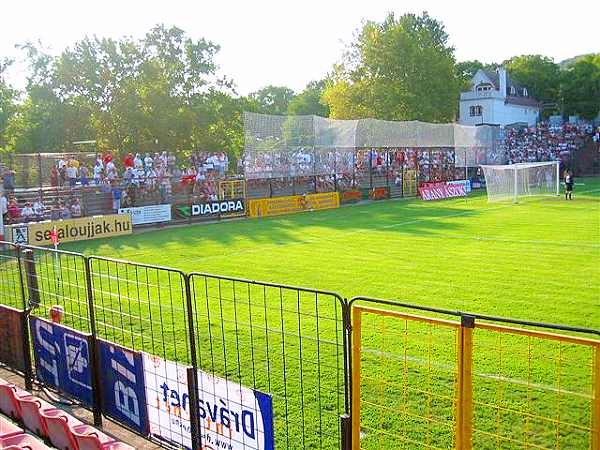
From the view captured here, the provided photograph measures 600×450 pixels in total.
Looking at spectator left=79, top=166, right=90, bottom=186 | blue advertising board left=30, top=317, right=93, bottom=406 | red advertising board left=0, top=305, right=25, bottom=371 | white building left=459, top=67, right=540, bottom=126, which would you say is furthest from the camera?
white building left=459, top=67, right=540, bottom=126

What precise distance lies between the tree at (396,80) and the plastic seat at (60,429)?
54.1m

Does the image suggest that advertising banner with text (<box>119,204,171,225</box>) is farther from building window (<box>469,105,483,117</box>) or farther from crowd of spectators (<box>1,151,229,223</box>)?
building window (<box>469,105,483,117</box>)

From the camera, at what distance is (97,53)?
4059 centimetres

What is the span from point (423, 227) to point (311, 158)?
10976 millimetres

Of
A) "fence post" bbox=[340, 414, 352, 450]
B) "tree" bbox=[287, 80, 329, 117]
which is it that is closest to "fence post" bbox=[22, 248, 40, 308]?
"fence post" bbox=[340, 414, 352, 450]

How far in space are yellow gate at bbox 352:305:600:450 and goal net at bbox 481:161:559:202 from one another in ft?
89.2

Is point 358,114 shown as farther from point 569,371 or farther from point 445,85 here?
point 569,371

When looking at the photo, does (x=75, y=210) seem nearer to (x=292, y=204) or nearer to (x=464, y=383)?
(x=292, y=204)

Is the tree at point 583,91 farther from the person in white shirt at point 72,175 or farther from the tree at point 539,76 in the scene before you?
the person in white shirt at point 72,175

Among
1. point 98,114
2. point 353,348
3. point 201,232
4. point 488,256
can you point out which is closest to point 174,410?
point 353,348

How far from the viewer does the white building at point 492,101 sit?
9225 cm

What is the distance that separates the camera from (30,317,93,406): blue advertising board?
6.98m

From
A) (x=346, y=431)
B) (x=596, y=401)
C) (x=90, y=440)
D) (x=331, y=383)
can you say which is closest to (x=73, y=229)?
(x=331, y=383)

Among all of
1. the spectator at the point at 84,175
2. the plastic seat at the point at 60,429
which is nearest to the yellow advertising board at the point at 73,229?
the spectator at the point at 84,175
